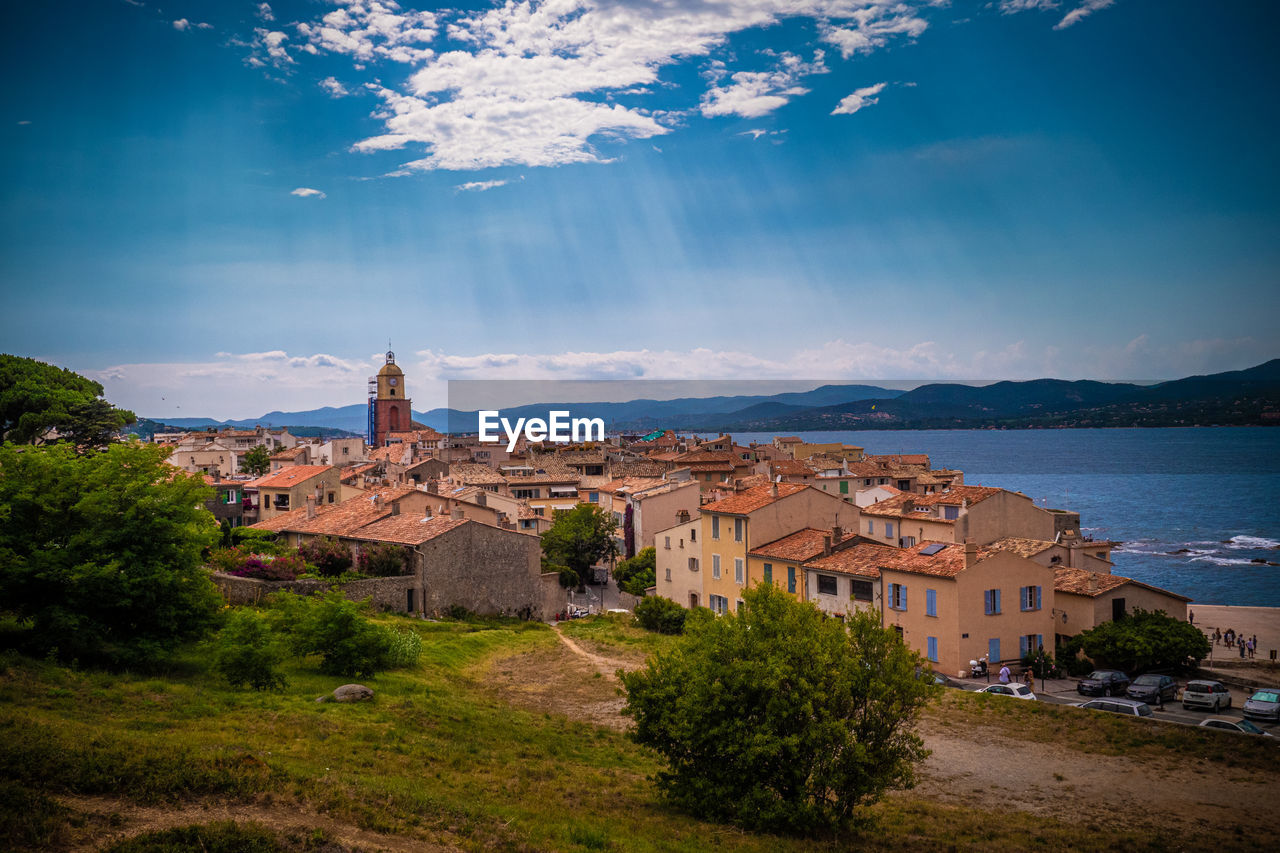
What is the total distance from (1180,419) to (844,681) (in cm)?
16403

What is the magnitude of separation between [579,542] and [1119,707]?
1589 inches

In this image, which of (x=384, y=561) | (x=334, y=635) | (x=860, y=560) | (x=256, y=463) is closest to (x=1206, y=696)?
(x=860, y=560)

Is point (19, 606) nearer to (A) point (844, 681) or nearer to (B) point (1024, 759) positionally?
(A) point (844, 681)

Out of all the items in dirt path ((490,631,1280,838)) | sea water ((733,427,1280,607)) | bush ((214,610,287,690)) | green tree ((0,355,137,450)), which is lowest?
sea water ((733,427,1280,607))

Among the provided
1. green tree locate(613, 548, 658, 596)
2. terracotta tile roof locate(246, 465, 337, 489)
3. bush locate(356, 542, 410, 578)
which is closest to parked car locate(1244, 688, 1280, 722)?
green tree locate(613, 548, 658, 596)

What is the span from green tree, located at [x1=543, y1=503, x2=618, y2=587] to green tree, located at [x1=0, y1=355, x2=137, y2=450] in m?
31.2

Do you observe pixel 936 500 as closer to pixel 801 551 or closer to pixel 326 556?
pixel 801 551

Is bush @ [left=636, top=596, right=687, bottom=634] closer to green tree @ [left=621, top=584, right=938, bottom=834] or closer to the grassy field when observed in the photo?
the grassy field

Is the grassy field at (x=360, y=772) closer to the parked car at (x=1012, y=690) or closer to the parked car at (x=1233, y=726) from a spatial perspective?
the parked car at (x=1233, y=726)

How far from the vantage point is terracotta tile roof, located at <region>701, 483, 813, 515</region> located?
43781 mm

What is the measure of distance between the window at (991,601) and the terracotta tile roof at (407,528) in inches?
888

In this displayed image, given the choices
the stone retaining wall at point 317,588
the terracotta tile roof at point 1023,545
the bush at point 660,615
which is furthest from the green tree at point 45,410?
the terracotta tile roof at point 1023,545

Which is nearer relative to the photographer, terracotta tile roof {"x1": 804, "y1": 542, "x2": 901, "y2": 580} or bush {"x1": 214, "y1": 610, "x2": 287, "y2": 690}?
bush {"x1": 214, "y1": 610, "x2": 287, "y2": 690}

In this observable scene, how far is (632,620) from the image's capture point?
46281 mm
